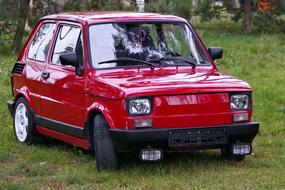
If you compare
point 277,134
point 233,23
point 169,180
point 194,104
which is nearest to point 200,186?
point 169,180

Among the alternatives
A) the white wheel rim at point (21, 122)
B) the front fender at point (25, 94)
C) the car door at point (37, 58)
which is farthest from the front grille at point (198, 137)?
the white wheel rim at point (21, 122)

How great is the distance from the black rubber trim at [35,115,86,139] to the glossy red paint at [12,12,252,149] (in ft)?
0.16

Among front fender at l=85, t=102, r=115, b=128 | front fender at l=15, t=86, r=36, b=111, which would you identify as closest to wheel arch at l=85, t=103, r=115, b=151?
front fender at l=85, t=102, r=115, b=128

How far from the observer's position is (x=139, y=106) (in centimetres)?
752

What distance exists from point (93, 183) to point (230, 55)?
10078 mm

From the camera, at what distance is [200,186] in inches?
284

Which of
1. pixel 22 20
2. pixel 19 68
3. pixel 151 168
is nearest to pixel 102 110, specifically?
pixel 151 168

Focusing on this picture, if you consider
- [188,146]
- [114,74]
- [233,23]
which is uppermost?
[114,74]

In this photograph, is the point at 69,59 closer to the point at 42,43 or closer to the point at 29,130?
the point at 42,43

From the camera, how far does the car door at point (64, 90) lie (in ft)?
27.5

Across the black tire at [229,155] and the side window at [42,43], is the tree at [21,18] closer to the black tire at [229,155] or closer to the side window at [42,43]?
the side window at [42,43]

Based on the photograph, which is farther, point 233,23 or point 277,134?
point 233,23

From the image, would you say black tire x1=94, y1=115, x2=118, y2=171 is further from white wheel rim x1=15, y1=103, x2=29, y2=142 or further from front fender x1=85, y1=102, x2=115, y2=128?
white wheel rim x1=15, y1=103, x2=29, y2=142

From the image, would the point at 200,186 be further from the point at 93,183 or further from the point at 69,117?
the point at 69,117
